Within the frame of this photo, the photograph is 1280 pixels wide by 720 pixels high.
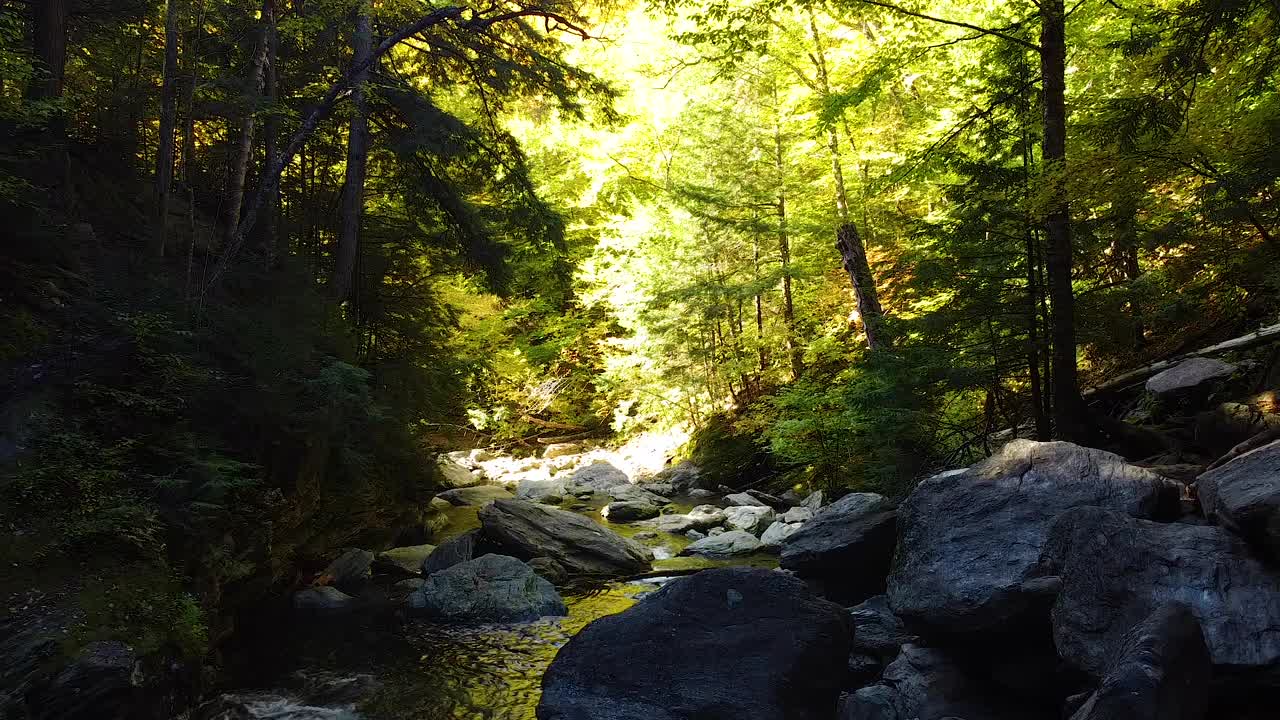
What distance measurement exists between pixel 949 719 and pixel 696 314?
497 inches

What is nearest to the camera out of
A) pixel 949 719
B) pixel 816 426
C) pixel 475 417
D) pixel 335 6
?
pixel 949 719

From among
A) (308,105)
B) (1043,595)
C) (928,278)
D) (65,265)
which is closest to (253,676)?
(65,265)

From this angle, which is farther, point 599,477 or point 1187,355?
point 599,477

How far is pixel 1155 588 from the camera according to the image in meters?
4.13

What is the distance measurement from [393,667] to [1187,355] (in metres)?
8.62

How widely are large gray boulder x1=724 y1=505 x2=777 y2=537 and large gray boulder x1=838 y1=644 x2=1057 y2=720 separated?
645 centimetres

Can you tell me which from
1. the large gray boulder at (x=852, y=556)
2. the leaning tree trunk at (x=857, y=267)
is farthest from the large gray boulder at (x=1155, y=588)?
the leaning tree trunk at (x=857, y=267)

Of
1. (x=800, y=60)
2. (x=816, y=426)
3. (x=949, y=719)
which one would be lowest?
(x=949, y=719)

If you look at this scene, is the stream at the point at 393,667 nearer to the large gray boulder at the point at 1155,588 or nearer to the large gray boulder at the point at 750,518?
the large gray boulder at the point at 750,518

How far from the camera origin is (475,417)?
2100cm

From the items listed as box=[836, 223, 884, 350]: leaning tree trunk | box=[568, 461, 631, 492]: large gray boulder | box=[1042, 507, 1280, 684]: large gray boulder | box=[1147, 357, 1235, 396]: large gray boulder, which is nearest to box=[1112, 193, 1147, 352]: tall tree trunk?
box=[1147, 357, 1235, 396]: large gray boulder

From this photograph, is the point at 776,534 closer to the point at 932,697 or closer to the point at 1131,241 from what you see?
the point at 1131,241

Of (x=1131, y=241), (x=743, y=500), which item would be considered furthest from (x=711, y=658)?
(x=743, y=500)

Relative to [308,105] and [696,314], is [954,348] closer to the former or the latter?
[696,314]
